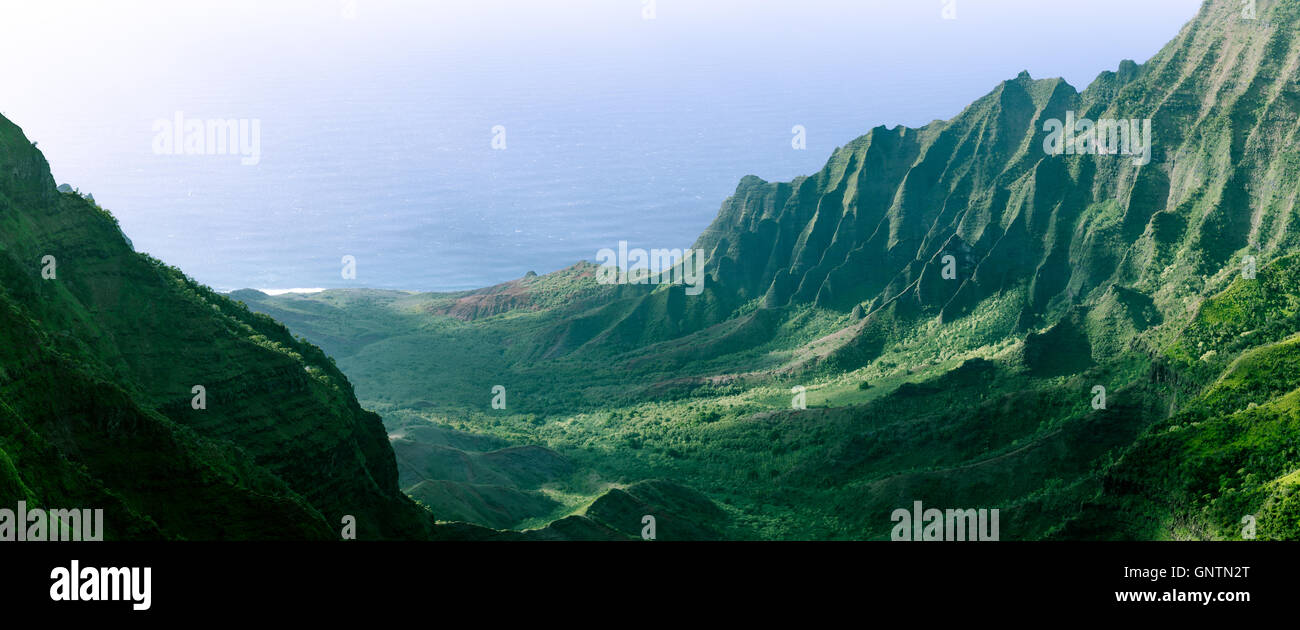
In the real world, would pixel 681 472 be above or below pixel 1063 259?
below

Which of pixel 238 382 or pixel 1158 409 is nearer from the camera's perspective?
pixel 238 382

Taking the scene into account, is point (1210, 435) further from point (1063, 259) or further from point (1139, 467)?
point (1063, 259)

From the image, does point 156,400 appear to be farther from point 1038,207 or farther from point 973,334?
point 1038,207

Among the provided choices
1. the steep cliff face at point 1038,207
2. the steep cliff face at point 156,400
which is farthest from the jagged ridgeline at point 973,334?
the steep cliff face at point 156,400

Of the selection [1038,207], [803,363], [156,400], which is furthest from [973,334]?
[156,400]
